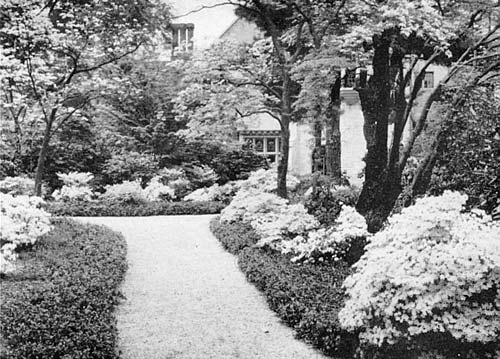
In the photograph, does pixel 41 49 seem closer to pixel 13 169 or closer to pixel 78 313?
pixel 13 169

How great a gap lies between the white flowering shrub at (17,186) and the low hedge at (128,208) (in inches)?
52.7

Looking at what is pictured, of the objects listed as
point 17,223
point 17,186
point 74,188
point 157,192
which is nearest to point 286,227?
point 17,223

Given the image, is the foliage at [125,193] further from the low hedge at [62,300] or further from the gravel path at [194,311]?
the low hedge at [62,300]

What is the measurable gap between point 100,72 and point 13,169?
2.99 metres

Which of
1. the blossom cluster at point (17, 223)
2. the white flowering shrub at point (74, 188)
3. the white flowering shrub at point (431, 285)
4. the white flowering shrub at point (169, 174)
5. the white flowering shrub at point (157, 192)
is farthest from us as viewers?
the white flowering shrub at point (169, 174)

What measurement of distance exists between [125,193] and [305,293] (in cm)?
942

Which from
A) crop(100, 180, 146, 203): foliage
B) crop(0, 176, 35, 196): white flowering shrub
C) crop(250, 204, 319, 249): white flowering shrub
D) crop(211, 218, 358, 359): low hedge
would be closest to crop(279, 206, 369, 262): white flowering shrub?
crop(211, 218, 358, 359): low hedge

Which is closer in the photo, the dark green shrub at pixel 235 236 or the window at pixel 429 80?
the dark green shrub at pixel 235 236

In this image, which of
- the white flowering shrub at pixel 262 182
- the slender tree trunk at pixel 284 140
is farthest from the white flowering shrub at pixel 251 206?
the white flowering shrub at pixel 262 182

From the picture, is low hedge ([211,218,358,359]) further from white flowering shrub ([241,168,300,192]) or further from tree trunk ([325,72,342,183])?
tree trunk ([325,72,342,183])

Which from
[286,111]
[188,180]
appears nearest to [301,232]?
[286,111]

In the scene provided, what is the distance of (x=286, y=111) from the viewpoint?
1119 cm

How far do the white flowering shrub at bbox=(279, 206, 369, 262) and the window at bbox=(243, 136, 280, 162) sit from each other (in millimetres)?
10922

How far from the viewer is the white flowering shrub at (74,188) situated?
13930mm
